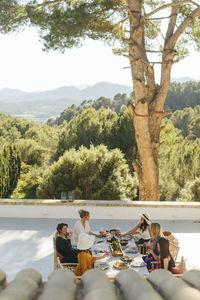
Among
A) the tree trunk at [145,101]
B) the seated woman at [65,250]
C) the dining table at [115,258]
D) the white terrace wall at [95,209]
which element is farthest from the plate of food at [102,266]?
the tree trunk at [145,101]

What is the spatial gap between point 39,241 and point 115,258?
2.01 meters

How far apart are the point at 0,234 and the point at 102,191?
7.75 metres

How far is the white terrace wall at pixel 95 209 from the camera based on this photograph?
603 centimetres

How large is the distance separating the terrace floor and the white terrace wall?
0.12 metres

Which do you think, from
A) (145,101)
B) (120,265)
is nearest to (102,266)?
(120,265)

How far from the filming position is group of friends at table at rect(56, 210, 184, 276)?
330 cm

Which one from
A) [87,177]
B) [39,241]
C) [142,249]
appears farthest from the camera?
[87,177]

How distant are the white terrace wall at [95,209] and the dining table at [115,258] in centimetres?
187

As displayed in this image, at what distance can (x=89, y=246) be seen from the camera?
131 inches

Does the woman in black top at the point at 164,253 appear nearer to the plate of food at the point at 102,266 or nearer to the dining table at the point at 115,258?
the dining table at the point at 115,258

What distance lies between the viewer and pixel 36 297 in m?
0.88

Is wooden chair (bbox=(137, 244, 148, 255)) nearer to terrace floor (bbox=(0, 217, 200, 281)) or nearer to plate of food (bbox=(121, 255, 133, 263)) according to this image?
plate of food (bbox=(121, 255, 133, 263))

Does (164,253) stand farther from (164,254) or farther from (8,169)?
(8,169)

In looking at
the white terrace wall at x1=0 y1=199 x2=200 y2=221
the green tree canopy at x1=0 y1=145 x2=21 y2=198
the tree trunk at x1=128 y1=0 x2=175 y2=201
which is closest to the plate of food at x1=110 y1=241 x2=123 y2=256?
the white terrace wall at x1=0 y1=199 x2=200 y2=221
